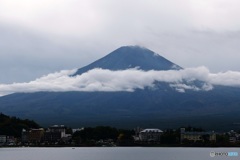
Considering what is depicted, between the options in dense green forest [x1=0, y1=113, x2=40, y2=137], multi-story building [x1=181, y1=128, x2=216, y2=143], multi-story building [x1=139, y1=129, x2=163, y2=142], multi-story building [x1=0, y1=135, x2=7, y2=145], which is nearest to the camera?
multi-story building [x1=181, y1=128, x2=216, y2=143]

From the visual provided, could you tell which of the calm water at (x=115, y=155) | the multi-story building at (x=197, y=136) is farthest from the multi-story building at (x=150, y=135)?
the calm water at (x=115, y=155)

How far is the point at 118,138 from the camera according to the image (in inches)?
2879

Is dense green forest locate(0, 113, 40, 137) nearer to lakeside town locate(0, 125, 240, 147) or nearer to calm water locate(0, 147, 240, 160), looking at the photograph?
lakeside town locate(0, 125, 240, 147)

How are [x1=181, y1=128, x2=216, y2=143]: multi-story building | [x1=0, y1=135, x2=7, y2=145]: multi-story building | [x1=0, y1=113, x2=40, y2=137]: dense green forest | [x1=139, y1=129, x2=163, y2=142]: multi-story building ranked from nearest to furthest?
[x1=181, y1=128, x2=216, y2=143]: multi-story building, [x1=0, y1=135, x2=7, y2=145]: multi-story building, [x1=139, y1=129, x2=163, y2=142]: multi-story building, [x1=0, y1=113, x2=40, y2=137]: dense green forest

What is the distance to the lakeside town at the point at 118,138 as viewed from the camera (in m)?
68.1

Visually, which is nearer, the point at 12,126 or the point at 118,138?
the point at 118,138

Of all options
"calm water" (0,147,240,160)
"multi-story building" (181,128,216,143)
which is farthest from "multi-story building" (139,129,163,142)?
"calm water" (0,147,240,160)

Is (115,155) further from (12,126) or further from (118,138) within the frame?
(12,126)

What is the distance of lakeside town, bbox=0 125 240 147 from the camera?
223 feet

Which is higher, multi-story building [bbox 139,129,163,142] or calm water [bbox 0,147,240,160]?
multi-story building [bbox 139,129,163,142]

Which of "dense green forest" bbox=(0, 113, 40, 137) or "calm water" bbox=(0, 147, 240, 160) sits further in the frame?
"dense green forest" bbox=(0, 113, 40, 137)

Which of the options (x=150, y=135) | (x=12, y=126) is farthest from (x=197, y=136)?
(x=12, y=126)

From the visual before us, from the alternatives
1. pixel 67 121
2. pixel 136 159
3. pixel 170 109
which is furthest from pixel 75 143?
pixel 170 109

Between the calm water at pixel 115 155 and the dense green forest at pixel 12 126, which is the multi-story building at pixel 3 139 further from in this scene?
the calm water at pixel 115 155
